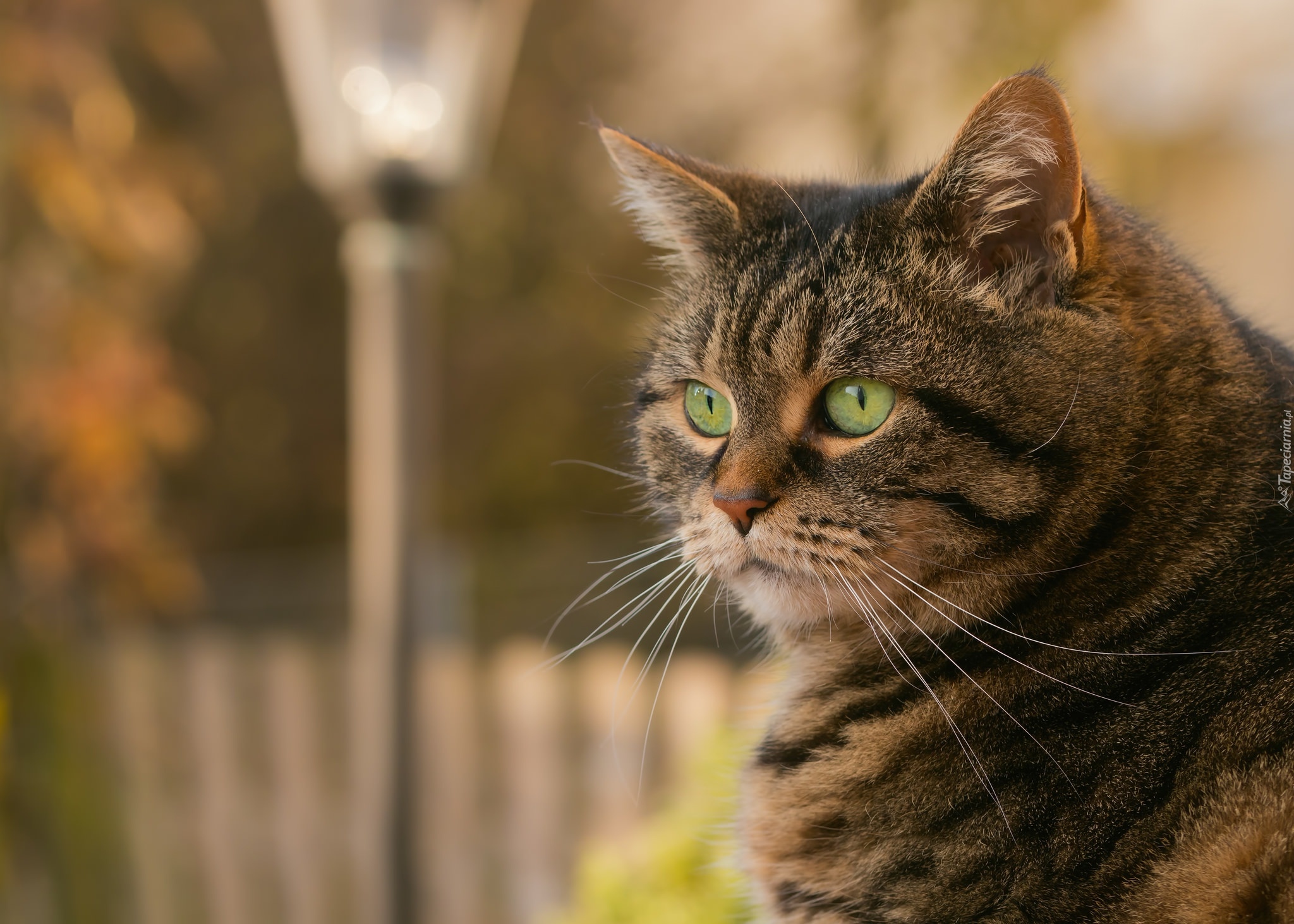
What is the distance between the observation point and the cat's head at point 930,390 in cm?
67

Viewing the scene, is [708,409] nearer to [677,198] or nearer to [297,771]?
[677,198]

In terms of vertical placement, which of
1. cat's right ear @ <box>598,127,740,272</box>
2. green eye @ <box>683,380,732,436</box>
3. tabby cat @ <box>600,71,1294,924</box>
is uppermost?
cat's right ear @ <box>598,127,740,272</box>

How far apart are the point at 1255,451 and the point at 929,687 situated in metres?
0.29

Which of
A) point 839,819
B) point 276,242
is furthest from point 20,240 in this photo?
point 839,819

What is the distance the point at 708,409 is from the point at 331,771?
7.37ft

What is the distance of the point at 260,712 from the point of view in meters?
2.74

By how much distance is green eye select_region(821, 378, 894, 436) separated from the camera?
714mm

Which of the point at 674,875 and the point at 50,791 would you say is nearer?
the point at 674,875

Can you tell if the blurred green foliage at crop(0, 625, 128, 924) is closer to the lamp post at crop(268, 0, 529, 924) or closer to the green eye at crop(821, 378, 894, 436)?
the lamp post at crop(268, 0, 529, 924)

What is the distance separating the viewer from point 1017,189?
0.69 metres

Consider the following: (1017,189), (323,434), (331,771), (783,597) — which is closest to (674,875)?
Answer: (783,597)

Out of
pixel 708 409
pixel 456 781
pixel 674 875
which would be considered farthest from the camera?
pixel 456 781

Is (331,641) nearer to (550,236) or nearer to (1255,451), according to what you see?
(550,236)

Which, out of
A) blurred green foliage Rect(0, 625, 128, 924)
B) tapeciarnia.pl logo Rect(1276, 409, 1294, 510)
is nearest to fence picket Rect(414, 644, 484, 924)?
blurred green foliage Rect(0, 625, 128, 924)
